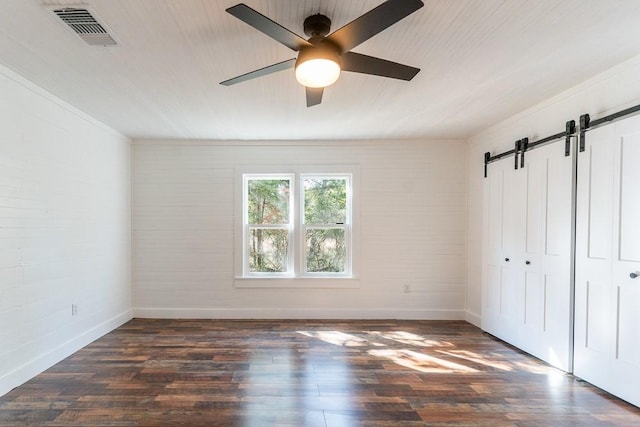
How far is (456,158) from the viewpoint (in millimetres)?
4469

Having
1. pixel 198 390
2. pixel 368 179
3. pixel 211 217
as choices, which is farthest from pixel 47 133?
pixel 368 179

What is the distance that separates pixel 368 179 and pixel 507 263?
1.96m

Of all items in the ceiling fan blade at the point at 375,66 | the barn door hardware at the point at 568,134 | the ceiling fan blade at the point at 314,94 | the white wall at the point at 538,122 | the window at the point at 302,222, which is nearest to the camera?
the ceiling fan blade at the point at 375,66

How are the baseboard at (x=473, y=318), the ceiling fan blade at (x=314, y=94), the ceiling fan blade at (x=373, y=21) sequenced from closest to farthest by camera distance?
1. the ceiling fan blade at (x=373, y=21)
2. the ceiling fan blade at (x=314, y=94)
3. the baseboard at (x=473, y=318)

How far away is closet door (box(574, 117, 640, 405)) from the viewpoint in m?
2.30

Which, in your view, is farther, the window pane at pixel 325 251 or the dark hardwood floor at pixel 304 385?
the window pane at pixel 325 251

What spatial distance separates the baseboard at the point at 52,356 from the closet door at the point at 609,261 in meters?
4.56

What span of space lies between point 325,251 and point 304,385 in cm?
215

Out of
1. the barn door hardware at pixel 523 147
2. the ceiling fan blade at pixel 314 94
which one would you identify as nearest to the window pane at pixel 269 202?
the ceiling fan blade at pixel 314 94

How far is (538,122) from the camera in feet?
10.5

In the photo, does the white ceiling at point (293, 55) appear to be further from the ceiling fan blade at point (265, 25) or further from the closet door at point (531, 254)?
the closet door at point (531, 254)

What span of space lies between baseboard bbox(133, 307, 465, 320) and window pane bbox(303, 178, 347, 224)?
4.08 feet

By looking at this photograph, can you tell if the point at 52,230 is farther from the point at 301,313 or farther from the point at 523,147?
the point at 523,147

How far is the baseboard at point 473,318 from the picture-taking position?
4105 mm
